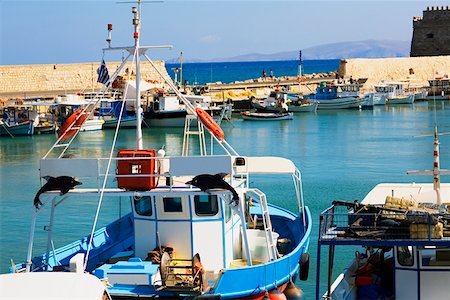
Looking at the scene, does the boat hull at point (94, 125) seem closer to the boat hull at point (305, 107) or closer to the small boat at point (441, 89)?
the boat hull at point (305, 107)

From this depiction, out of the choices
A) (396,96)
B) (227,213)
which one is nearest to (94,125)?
(396,96)

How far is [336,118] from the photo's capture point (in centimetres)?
5694

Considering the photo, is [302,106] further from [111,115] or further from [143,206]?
[143,206]

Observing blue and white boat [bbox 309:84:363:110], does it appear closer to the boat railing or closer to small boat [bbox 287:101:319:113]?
small boat [bbox 287:101:319:113]

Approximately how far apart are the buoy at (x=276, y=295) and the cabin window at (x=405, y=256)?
2.54 metres

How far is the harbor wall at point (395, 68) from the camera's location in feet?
253

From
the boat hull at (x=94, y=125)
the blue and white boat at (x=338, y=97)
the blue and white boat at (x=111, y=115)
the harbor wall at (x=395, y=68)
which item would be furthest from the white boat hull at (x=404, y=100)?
the boat hull at (x=94, y=125)

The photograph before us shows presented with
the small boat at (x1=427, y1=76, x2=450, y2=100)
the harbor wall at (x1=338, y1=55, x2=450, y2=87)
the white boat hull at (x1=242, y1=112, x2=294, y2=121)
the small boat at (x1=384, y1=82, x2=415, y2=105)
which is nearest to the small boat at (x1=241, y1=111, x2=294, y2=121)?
the white boat hull at (x1=242, y1=112, x2=294, y2=121)

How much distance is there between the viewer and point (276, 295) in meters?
13.8

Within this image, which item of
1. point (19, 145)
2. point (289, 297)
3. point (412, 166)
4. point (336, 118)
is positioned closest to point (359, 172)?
point (412, 166)

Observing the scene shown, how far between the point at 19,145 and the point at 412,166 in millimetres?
20536

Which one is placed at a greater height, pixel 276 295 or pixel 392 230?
pixel 392 230

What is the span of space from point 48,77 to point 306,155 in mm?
35845

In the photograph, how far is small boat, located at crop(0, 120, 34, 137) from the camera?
1895 inches
